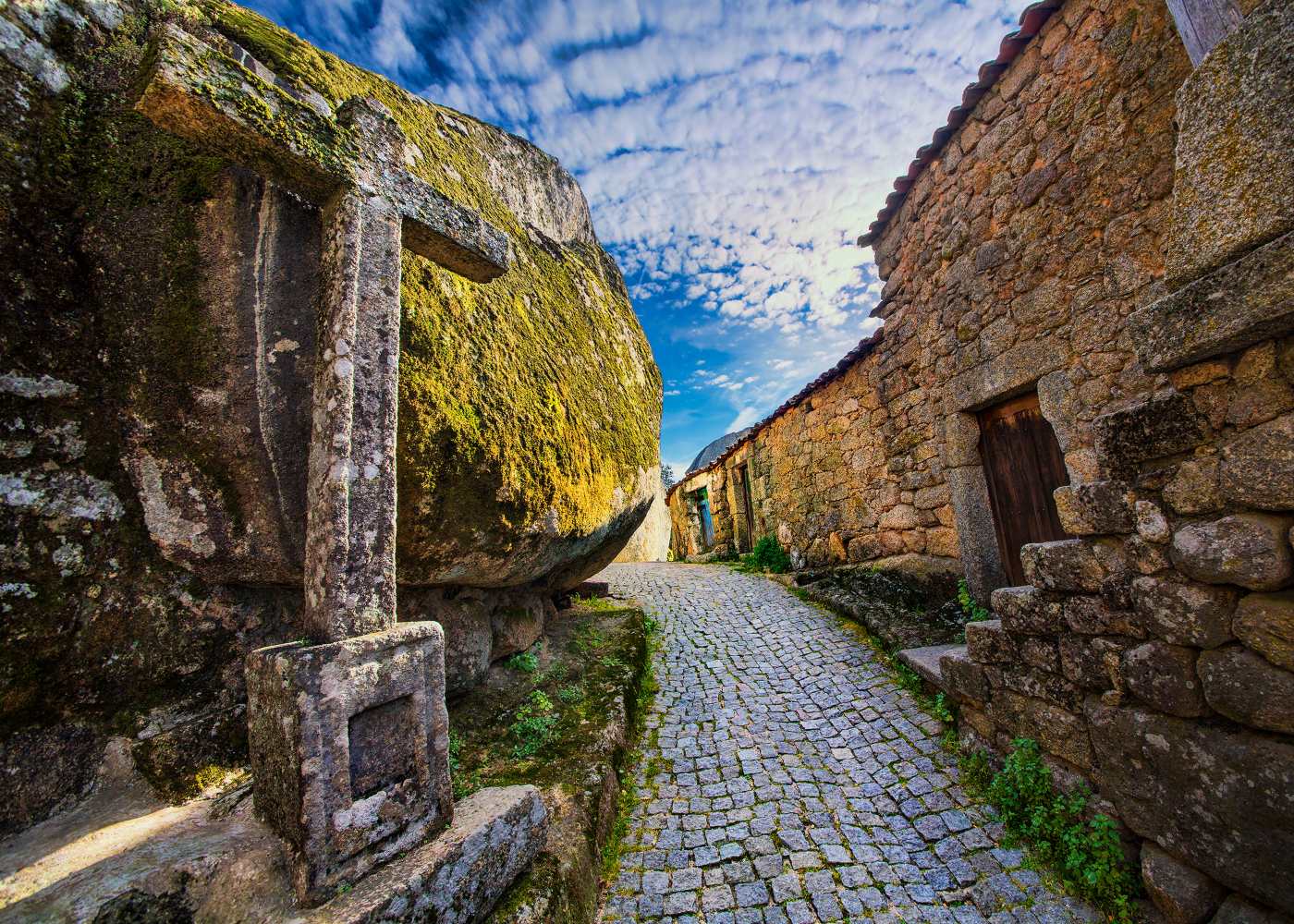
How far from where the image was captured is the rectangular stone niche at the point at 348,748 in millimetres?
1434

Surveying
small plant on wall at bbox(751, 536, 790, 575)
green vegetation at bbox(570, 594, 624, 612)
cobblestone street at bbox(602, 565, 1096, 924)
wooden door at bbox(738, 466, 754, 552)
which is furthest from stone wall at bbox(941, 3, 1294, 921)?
wooden door at bbox(738, 466, 754, 552)

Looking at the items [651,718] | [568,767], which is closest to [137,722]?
[568,767]

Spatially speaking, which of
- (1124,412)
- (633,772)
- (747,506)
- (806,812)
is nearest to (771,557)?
(747,506)

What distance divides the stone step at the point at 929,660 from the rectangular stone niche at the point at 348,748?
10.6 feet

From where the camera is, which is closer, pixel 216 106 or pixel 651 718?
pixel 216 106

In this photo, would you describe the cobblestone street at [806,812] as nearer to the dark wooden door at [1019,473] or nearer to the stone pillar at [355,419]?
the dark wooden door at [1019,473]

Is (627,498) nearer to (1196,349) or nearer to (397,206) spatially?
(397,206)

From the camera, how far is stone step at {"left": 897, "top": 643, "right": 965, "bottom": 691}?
11.8 ft

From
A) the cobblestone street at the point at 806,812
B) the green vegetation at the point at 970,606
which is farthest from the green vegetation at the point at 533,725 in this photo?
the green vegetation at the point at 970,606

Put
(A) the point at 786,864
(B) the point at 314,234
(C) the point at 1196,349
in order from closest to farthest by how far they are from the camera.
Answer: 1. (C) the point at 1196,349
2. (B) the point at 314,234
3. (A) the point at 786,864


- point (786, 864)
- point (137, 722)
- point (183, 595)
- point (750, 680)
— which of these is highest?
point (183, 595)

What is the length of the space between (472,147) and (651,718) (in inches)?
187

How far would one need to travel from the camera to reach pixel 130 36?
195 cm

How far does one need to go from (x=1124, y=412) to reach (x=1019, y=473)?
274 cm
